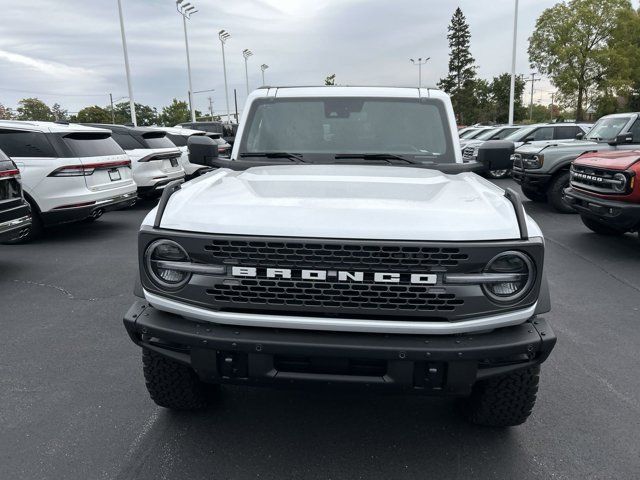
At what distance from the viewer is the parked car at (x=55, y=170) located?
775 centimetres

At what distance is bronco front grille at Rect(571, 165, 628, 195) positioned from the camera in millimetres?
6949

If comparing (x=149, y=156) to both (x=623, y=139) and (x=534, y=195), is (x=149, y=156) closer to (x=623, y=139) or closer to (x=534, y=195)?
(x=534, y=195)

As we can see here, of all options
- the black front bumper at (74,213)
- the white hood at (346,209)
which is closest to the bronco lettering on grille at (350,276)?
the white hood at (346,209)

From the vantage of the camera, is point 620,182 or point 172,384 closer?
point 172,384

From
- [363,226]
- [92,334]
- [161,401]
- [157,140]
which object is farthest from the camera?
[157,140]

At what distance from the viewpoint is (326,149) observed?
3906 mm

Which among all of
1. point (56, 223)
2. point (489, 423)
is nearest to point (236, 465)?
point (489, 423)

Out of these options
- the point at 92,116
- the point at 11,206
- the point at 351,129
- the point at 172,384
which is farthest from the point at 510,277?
the point at 92,116

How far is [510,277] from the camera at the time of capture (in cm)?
233

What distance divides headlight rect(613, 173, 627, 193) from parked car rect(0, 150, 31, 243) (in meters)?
7.35

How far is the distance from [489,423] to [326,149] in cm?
215

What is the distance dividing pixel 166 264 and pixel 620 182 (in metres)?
6.34

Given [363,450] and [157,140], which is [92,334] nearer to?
[363,450]

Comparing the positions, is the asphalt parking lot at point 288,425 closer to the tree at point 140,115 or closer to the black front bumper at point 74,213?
the black front bumper at point 74,213
